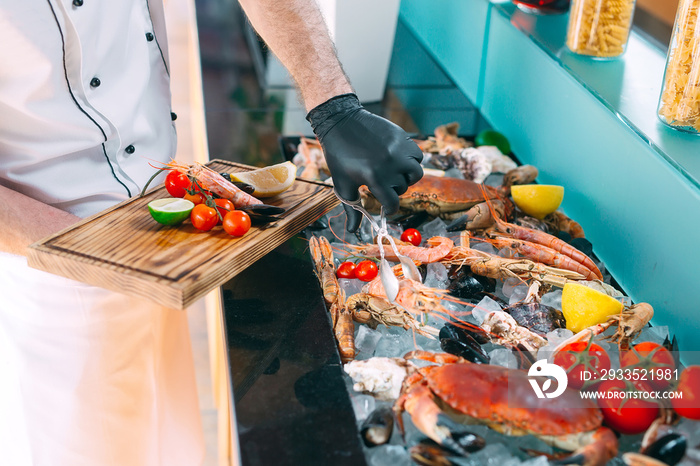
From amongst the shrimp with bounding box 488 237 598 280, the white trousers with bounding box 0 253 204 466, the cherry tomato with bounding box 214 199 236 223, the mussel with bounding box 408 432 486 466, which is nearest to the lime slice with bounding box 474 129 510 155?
the shrimp with bounding box 488 237 598 280

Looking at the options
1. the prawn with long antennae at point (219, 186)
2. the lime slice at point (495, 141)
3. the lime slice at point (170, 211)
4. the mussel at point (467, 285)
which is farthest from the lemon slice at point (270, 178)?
the lime slice at point (495, 141)

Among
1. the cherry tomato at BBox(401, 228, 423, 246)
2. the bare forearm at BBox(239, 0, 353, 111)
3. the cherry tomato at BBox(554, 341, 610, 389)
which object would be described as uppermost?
the bare forearm at BBox(239, 0, 353, 111)

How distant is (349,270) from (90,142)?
0.59m

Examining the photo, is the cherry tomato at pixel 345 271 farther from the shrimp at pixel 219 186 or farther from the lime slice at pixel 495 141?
the lime slice at pixel 495 141

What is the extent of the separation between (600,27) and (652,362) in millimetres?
891

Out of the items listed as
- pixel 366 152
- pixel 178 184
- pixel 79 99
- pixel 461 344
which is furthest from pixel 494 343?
pixel 79 99

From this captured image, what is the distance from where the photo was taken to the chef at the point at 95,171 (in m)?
1.12

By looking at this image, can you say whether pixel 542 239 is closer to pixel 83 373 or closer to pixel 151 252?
pixel 151 252

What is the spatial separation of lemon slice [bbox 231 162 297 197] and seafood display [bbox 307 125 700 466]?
13 cm

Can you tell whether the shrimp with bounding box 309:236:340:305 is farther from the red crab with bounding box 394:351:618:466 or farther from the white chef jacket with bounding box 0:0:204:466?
the white chef jacket with bounding box 0:0:204:466

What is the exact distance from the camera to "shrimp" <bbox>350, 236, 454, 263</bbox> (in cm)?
115

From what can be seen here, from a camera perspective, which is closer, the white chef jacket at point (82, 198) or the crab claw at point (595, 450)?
the crab claw at point (595, 450)

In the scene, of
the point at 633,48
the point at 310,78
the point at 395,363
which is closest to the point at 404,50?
the point at 633,48

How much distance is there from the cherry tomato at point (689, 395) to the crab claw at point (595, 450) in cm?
12
